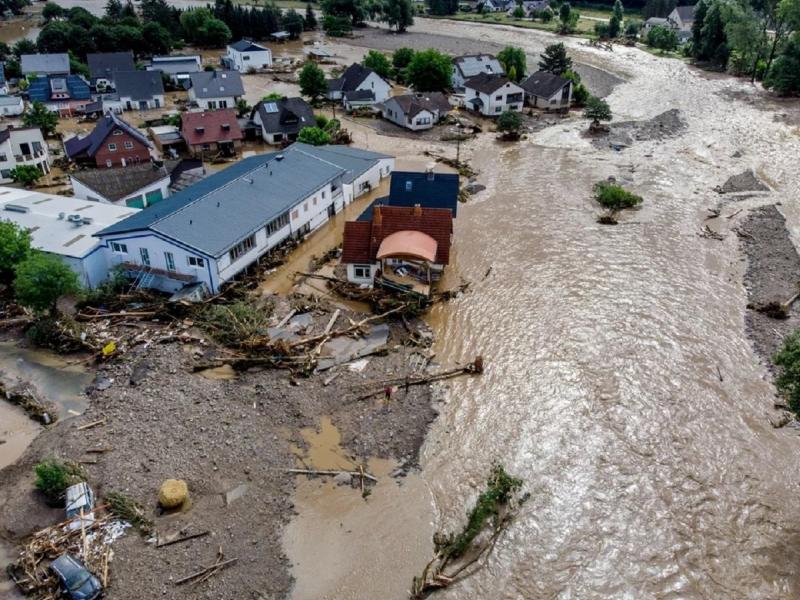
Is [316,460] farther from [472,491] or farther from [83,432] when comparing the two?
[83,432]

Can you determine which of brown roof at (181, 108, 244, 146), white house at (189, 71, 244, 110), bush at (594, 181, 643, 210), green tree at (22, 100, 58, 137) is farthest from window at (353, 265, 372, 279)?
white house at (189, 71, 244, 110)

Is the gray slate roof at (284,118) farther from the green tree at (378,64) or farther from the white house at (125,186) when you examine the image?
the green tree at (378,64)

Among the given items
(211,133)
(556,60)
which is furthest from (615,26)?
(211,133)

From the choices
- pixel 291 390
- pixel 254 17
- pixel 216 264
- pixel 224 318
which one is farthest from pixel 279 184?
pixel 254 17

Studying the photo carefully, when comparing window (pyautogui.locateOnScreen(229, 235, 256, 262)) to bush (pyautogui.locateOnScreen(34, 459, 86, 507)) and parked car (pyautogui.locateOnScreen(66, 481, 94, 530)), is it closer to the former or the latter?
bush (pyautogui.locateOnScreen(34, 459, 86, 507))

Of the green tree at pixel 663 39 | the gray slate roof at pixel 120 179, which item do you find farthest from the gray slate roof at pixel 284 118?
the green tree at pixel 663 39

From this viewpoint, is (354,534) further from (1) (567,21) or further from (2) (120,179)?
(1) (567,21)
